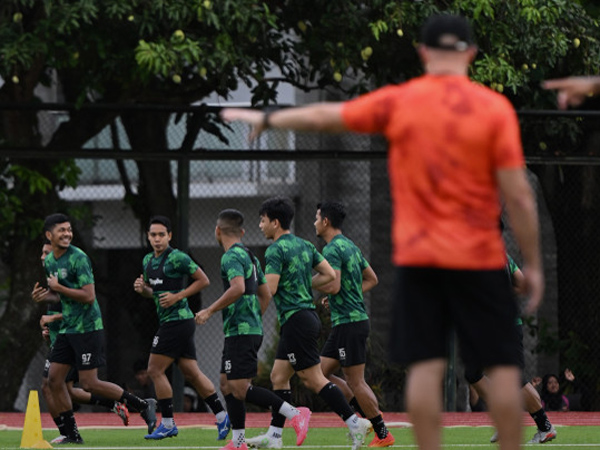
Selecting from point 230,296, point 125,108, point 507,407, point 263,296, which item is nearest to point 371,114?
point 507,407

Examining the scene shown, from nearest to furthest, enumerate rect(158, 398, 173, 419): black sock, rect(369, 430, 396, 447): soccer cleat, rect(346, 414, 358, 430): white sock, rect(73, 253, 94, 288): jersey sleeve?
rect(346, 414, 358, 430): white sock, rect(369, 430, 396, 447): soccer cleat, rect(73, 253, 94, 288): jersey sleeve, rect(158, 398, 173, 419): black sock

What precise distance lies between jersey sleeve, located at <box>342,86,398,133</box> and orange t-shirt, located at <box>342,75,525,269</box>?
2 cm

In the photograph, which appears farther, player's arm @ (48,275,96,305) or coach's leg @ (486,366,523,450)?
Answer: player's arm @ (48,275,96,305)

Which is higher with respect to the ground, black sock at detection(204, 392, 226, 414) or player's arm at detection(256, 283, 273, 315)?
player's arm at detection(256, 283, 273, 315)

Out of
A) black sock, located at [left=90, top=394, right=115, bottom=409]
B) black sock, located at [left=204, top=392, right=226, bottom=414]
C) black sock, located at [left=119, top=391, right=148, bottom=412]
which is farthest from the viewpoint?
black sock, located at [left=90, top=394, right=115, bottom=409]

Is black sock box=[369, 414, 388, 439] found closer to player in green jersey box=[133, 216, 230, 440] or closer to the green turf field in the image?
the green turf field

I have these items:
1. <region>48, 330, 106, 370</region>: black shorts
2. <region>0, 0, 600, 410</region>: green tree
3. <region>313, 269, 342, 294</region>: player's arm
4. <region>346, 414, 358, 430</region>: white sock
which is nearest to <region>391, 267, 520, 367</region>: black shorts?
<region>346, 414, 358, 430</region>: white sock

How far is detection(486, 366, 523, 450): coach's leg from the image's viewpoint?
17.4 feet

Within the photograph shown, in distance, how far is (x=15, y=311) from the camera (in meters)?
16.9

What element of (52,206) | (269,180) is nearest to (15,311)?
(52,206)

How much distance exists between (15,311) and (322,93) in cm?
664

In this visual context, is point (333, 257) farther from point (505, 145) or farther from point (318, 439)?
point (505, 145)

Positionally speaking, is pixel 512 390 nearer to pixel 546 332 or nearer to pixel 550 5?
pixel 550 5

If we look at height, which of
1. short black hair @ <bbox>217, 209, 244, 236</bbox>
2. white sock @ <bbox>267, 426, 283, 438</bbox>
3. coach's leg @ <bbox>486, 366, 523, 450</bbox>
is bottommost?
white sock @ <bbox>267, 426, 283, 438</bbox>
